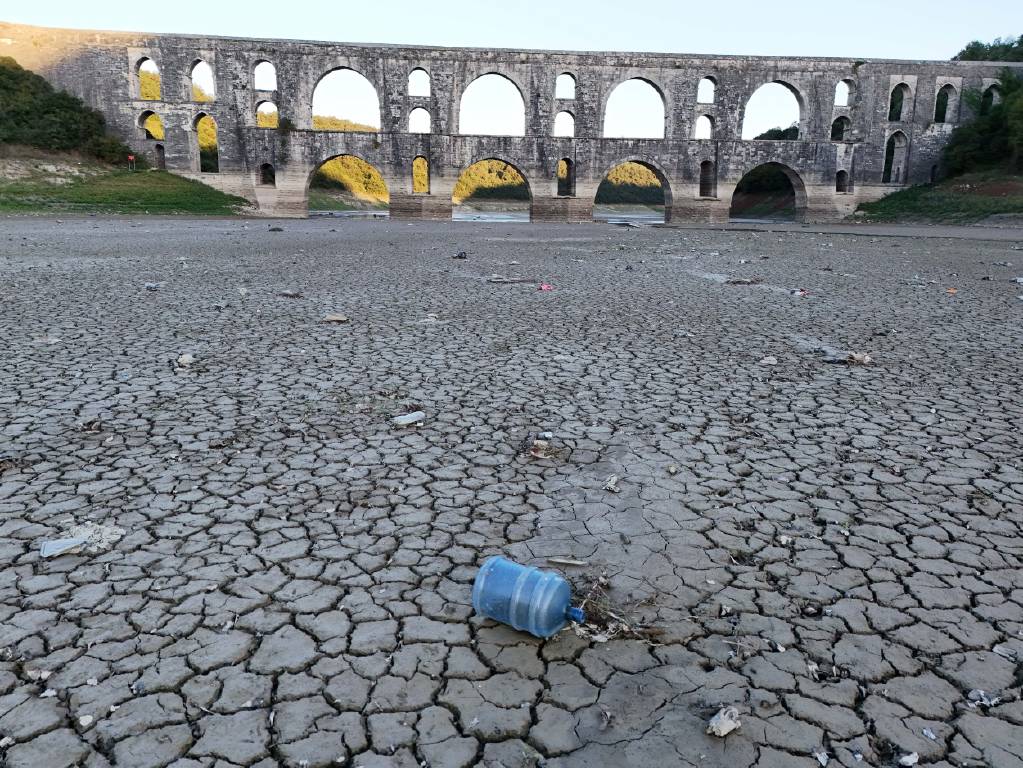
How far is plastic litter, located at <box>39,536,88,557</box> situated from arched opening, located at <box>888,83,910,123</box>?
46.8 m

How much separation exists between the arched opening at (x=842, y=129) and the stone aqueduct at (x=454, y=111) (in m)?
0.35

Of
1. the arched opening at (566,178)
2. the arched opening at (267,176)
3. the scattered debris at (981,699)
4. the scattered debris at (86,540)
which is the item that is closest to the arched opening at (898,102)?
the arched opening at (566,178)

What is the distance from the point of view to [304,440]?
12.7ft

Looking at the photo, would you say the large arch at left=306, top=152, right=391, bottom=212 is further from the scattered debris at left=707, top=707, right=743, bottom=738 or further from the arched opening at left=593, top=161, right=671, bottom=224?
the scattered debris at left=707, top=707, right=743, bottom=738

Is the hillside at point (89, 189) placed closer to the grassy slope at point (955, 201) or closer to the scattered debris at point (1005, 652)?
the scattered debris at point (1005, 652)

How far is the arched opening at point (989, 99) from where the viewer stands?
40156 millimetres

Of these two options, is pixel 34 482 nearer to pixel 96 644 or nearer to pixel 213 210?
pixel 96 644

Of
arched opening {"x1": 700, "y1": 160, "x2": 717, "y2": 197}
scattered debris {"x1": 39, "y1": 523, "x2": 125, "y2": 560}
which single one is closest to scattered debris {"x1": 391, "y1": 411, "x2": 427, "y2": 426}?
scattered debris {"x1": 39, "y1": 523, "x2": 125, "y2": 560}

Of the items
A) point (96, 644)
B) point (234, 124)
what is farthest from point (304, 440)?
point (234, 124)

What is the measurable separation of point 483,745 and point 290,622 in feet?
Answer: 2.66

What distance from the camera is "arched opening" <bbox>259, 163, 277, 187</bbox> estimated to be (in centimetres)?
3650

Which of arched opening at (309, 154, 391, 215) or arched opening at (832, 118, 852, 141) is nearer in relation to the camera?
arched opening at (832, 118, 852, 141)

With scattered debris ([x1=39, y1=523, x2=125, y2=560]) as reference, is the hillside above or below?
above

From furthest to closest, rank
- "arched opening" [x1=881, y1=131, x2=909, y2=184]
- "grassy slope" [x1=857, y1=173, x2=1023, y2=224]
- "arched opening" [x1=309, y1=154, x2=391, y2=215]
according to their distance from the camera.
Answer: "arched opening" [x1=309, y1=154, x2=391, y2=215]
"arched opening" [x1=881, y1=131, x2=909, y2=184]
"grassy slope" [x1=857, y1=173, x2=1023, y2=224]
